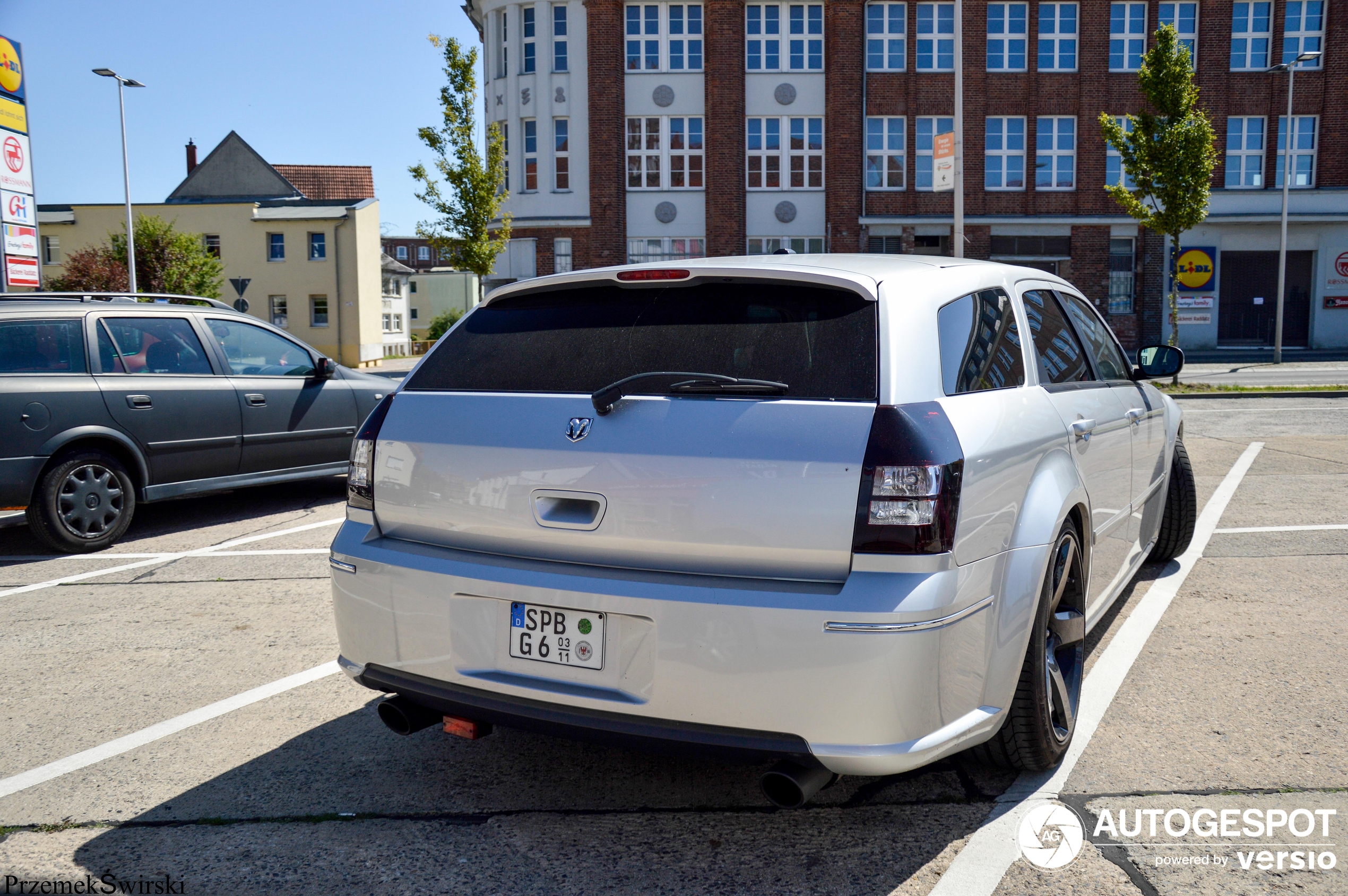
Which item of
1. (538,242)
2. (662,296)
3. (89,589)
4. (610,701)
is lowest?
(89,589)

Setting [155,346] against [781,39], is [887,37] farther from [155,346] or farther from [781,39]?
[155,346]

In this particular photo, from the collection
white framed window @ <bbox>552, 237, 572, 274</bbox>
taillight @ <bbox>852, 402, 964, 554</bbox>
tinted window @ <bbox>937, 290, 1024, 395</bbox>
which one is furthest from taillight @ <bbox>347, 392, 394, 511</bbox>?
white framed window @ <bbox>552, 237, 572, 274</bbox>

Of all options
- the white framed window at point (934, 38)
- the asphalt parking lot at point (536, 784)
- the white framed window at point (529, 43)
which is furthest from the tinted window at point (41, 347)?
the white framed window at point (934, 38)

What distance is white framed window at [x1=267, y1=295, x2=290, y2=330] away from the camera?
164 feet

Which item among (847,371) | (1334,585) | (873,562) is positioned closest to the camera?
(873,562)

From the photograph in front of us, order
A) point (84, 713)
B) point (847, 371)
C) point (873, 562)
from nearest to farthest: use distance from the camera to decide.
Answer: point (873, 562), point (847, 371), point (84, 713)

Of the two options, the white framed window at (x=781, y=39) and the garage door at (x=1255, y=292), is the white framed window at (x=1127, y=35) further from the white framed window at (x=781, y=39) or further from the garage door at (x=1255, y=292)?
the white framed window at (x=781, y=39)

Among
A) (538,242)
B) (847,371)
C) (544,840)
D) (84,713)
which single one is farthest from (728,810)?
(538,242)

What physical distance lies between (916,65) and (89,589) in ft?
111

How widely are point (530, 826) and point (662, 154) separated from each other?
113 feet

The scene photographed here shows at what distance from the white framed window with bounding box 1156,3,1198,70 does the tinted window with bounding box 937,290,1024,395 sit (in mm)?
36912

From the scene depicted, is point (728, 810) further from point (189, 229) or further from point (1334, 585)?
point (189, 229)

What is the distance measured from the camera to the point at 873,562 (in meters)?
2.60

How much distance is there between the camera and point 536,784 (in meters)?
3.39
